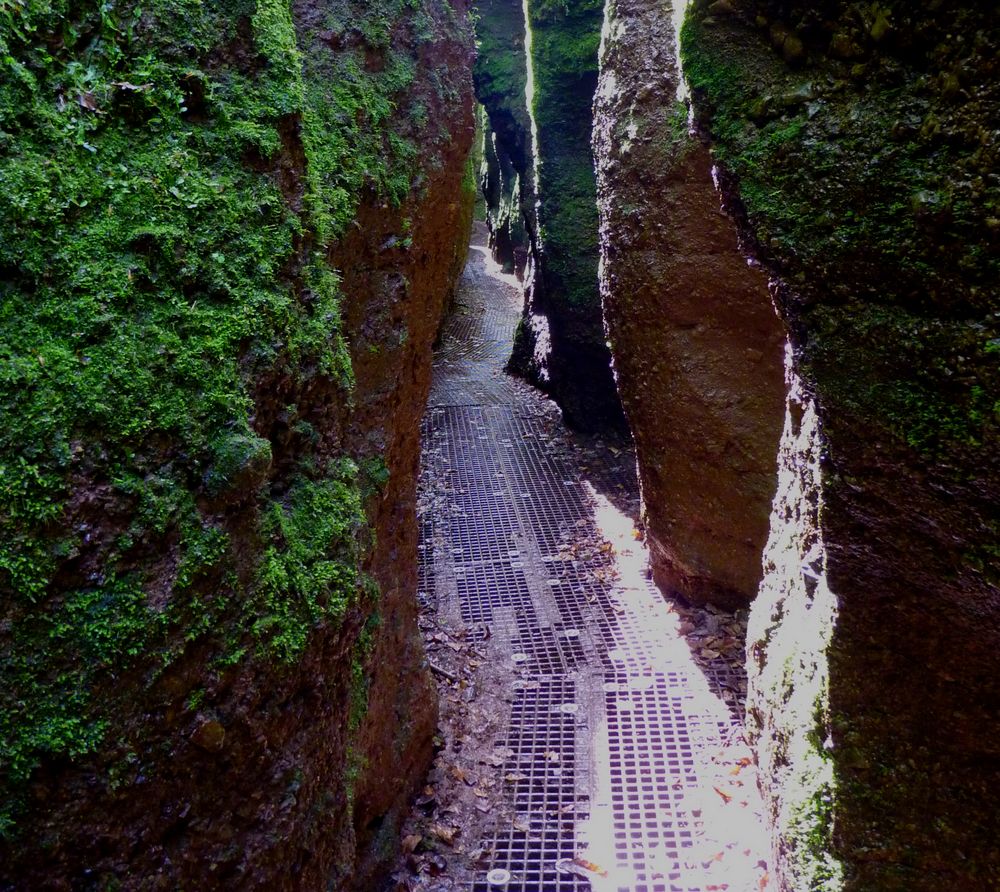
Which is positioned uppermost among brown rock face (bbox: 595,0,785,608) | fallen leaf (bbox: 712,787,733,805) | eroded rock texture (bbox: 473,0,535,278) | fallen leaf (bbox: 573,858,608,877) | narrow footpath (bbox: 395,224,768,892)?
eroded rock texture (bbox: 473,0,535,278)

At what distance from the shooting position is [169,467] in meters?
1.81

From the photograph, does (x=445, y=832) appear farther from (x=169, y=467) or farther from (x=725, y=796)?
(x=169, y=467)

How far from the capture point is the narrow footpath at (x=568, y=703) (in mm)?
3760

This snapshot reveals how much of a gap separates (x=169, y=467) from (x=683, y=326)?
4.45m

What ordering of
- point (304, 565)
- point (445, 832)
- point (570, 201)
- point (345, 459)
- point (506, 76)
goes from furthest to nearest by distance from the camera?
point (506, 76) → point (570, 201) → point (445, 832) → point (345, 459) → point (304, 565)

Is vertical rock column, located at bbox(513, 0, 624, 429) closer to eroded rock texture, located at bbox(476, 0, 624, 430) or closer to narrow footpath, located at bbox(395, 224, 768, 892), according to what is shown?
eroded rock texture, located at bbox(476, 0, 624, 430)

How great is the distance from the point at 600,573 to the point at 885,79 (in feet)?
18.0

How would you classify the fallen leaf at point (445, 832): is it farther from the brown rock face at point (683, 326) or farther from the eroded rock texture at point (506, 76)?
the eroded rock texture at point (506, 76)

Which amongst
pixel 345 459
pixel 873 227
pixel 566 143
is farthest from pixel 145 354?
pixel 566 143

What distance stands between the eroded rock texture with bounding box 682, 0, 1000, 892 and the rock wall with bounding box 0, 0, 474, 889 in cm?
157

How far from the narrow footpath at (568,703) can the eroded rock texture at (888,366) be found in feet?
5.08

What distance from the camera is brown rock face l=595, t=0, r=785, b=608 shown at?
514cm

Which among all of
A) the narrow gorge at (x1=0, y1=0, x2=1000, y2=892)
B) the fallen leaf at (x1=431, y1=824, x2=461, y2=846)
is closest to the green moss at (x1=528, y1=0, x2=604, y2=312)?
the narrow gorge at (x1=0, y1=0, x2=1000, y2=892)

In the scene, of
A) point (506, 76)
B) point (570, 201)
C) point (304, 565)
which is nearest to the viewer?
point (304, 565)
